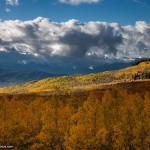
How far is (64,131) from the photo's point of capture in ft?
258

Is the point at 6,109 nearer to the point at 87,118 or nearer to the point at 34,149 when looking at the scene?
the point at 34,149

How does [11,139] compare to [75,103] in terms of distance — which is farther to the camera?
[75,103]

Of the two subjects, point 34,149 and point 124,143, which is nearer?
point 124,143

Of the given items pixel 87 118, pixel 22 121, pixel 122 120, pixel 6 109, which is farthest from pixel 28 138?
pixel 122 120

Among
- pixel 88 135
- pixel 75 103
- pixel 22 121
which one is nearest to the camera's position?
pixel 88 135

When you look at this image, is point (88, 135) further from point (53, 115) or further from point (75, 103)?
point (75, 103)

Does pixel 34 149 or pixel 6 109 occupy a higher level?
pixel 6 109

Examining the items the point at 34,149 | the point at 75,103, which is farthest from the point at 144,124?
the point at 75,103

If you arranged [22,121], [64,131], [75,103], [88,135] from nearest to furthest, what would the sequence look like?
[88,135]
[64,131]
[22,121]
[75,103]

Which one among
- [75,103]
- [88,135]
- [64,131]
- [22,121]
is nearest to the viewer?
[88,135]

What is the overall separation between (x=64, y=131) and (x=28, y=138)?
14825 millimetres

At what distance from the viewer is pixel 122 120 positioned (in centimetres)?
7506

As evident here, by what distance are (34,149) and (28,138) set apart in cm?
798

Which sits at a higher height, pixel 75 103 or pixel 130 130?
pixel 75 103
